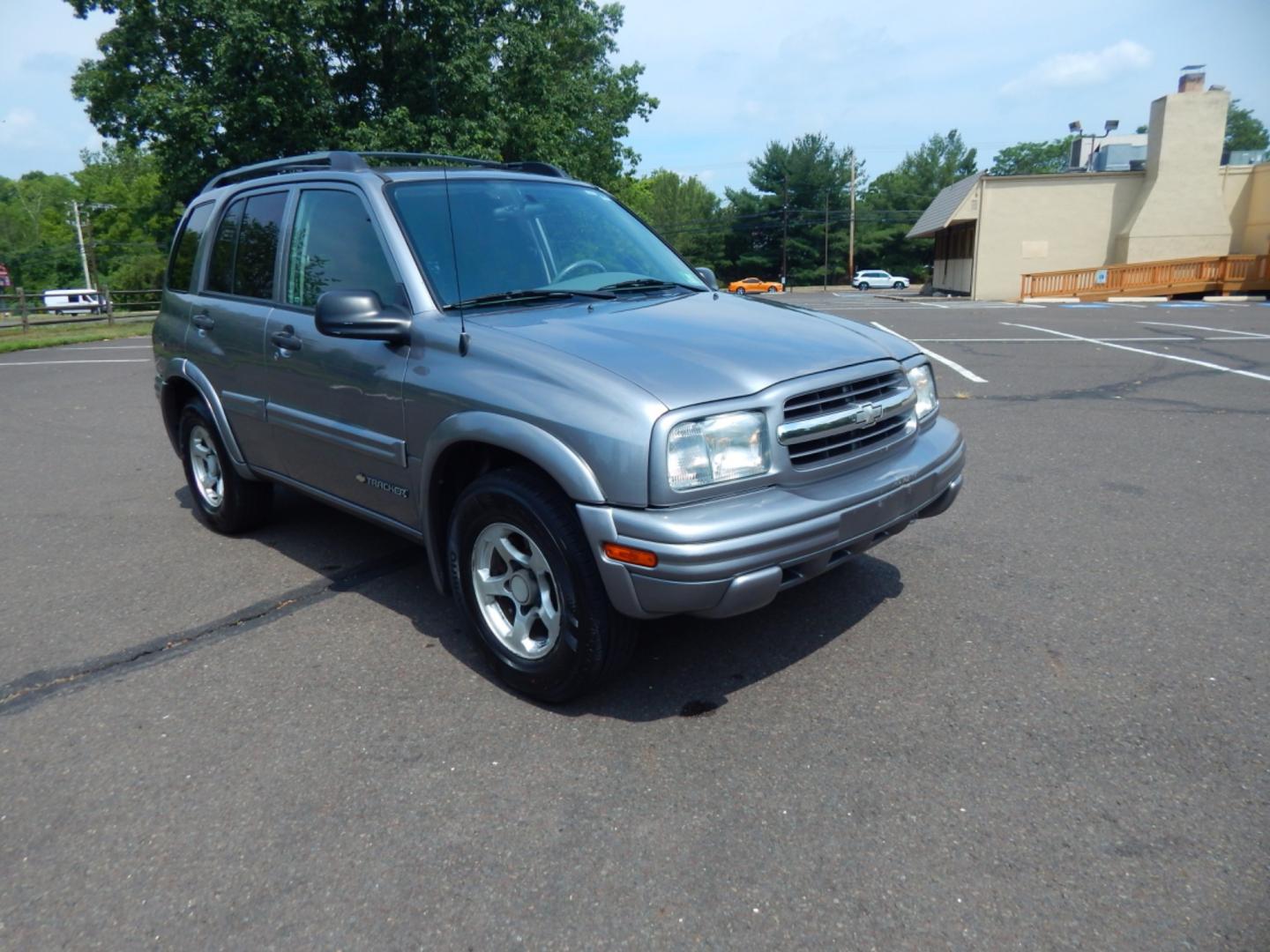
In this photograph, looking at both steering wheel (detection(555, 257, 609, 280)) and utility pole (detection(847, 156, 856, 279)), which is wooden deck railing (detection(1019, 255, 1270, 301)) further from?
utility pole (detection(847, 156, 856, 279))

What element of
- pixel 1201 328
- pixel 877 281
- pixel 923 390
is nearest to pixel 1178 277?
pixel 1201 328

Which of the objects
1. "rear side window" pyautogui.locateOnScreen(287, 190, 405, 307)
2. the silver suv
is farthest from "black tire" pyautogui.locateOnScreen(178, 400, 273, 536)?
"rear side window" pyautogui.locateOnScreen(287, 190, 405, 307)

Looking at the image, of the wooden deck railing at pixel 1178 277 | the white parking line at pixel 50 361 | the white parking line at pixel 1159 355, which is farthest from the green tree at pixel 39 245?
the white parking line at pixel 1159 355

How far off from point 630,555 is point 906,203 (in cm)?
8787

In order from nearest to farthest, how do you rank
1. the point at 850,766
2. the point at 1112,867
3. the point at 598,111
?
the point at 1112,867 < the point at 850,766 < the point at 598,111

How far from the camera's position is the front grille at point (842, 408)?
3.08 metres

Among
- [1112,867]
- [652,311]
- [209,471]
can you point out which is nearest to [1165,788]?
[1112,867]

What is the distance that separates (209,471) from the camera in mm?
5375

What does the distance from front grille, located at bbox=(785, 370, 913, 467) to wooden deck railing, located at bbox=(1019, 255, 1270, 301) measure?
31.0 meters

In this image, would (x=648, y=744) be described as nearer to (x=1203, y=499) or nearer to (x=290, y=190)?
(x=290, y=190)

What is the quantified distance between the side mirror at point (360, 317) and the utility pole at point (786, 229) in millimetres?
71710

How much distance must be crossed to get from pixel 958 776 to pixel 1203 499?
3627mm

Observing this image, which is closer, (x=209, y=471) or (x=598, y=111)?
(x=209, y=471)

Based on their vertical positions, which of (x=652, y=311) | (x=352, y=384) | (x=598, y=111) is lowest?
(x=352, y=384)
